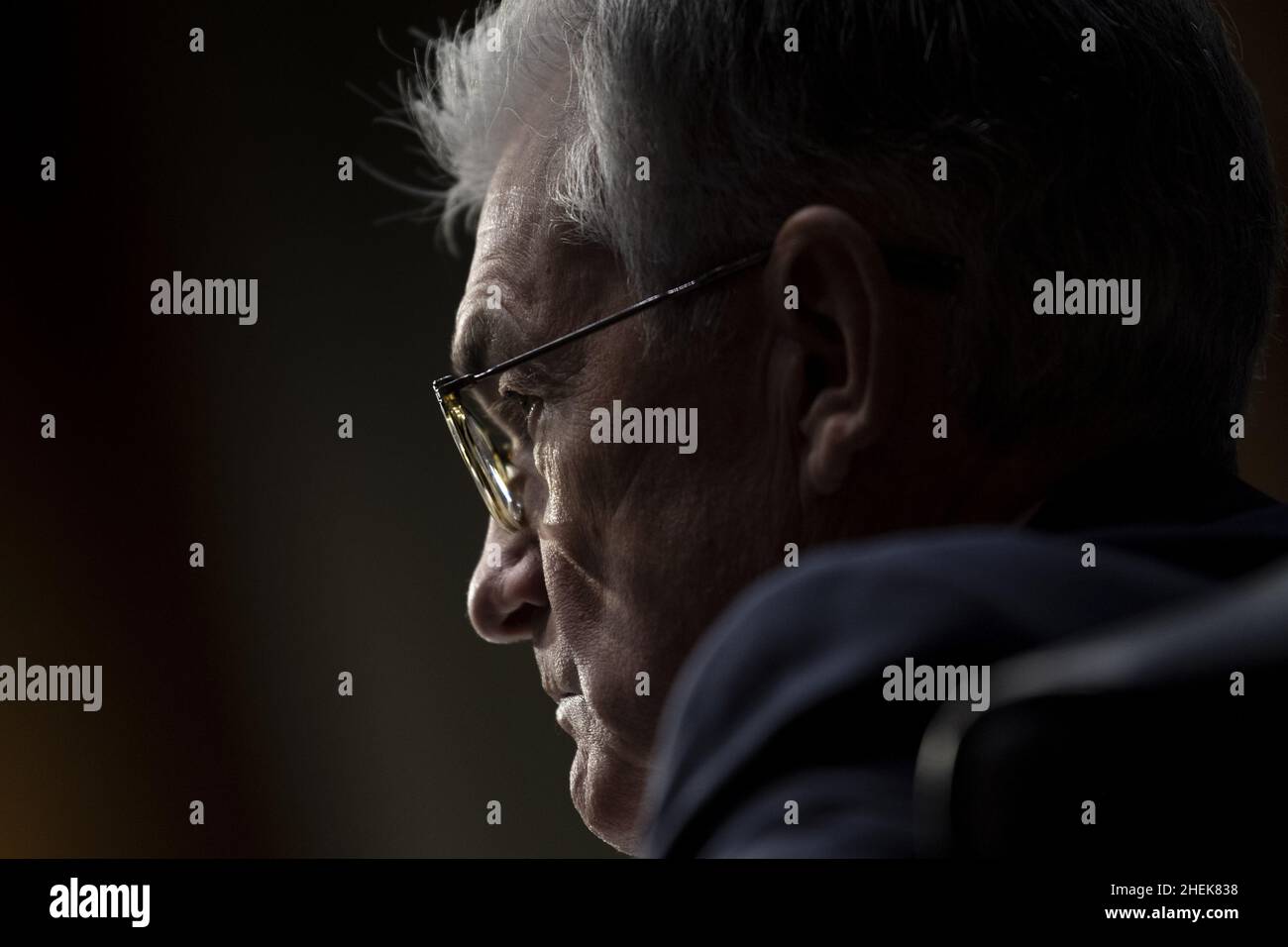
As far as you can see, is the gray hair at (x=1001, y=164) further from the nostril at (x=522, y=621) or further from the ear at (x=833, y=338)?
the nostril at (x=522, y=621)

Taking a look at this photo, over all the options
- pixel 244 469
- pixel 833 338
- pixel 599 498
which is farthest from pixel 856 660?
pixel 244 469

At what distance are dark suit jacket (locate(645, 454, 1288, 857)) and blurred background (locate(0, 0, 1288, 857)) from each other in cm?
123

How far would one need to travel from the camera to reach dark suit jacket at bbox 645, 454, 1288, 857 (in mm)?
571

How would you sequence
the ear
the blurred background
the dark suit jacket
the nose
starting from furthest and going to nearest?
the blurred background → the nose → the ear → the dark suit jacket

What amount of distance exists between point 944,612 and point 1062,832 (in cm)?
11

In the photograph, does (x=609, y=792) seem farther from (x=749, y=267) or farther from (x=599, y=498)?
(x=749, y=267)

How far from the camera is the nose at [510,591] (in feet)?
3.68

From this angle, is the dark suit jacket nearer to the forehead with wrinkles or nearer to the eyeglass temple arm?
the eyeglass temple arm

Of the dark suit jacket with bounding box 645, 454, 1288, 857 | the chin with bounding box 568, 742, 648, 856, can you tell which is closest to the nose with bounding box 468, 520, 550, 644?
the chin with bounding box 568, 742, 648, 856

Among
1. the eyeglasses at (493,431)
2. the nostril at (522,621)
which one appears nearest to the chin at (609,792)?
the nostril at (522,621)

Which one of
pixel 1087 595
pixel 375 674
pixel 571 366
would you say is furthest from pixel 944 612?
pixel 375 674

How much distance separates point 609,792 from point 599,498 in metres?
0.24

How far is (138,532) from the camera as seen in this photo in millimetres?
1790
